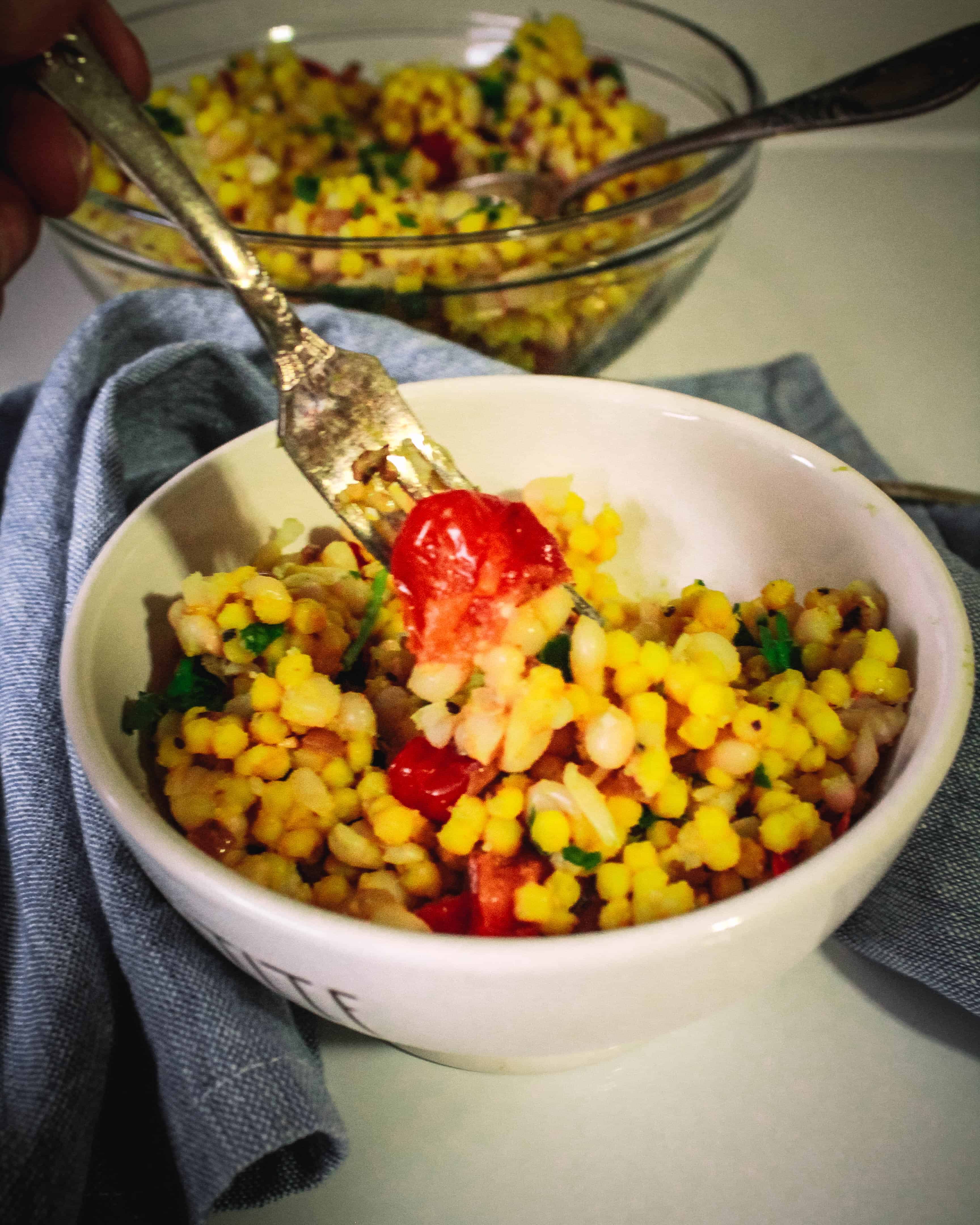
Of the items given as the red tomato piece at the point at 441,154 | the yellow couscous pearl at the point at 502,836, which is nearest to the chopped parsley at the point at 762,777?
the yellow couscous pearl at the point at 502,836

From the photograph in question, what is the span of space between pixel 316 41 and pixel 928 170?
1562 mm

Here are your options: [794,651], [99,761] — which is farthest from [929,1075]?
[99,761]

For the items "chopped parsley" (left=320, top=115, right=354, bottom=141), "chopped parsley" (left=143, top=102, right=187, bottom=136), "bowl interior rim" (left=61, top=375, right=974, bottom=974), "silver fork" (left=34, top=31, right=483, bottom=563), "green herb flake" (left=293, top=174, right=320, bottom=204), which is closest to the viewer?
"bowl interior rim" (left=61, top=375, right=974, bottom=974)

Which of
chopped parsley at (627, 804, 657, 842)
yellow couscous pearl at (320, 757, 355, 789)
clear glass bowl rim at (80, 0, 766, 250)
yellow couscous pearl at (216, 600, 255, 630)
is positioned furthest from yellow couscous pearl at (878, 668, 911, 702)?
clear glass bowl rim at (80, 0, 766, 250)

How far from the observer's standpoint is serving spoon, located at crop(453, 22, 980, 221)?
4.54 ft

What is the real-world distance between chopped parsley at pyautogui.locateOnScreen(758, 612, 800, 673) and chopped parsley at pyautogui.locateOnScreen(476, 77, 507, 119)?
136cm

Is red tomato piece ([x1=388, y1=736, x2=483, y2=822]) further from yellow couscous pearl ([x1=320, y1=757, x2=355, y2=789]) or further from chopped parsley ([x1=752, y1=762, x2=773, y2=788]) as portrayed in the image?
chopped parsley ([x1=752, y1=762, x2=773, y2=788])

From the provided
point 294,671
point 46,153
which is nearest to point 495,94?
point 46,153

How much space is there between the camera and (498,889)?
76 centimetres

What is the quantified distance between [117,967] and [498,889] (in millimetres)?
382

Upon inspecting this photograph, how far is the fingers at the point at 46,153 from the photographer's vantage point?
4.26ft

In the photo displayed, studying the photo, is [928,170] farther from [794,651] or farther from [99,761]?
[99,761]

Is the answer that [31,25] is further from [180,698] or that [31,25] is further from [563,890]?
[563,890]

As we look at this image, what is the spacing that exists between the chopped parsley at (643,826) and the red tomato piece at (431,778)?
0.14 m
